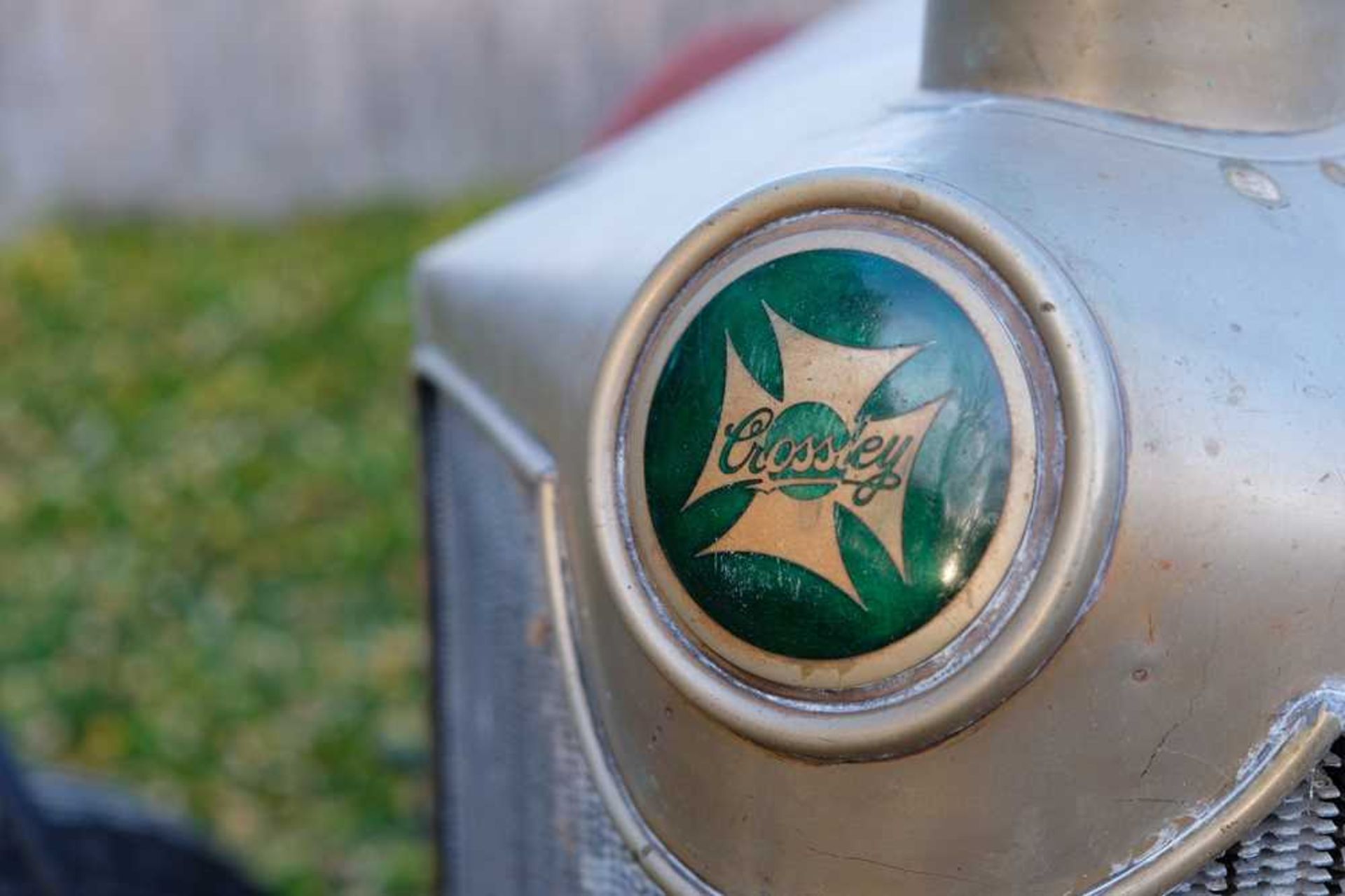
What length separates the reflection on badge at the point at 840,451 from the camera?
0.93 meters

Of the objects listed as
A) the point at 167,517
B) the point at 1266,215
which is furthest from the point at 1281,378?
the point at 167,517

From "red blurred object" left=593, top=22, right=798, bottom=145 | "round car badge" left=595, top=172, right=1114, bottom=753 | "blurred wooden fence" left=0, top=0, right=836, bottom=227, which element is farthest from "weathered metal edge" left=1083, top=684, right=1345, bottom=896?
"blurred wooden fence" left=0, top=0, right=836, bottom=227

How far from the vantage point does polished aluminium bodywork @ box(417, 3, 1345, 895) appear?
94 centimetres

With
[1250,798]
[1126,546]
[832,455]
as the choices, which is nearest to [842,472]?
[832,455]

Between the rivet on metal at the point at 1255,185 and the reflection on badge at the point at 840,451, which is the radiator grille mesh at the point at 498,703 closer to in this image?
the reflection on badge at the point at 840,451

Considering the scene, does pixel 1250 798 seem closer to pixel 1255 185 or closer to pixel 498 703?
pixel 1255 185

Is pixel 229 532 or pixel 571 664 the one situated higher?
pixel 571 664

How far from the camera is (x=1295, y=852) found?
0.99m

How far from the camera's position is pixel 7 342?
4977mm

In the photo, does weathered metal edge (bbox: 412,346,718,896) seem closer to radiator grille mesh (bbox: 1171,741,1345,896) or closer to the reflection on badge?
the reflection on badge

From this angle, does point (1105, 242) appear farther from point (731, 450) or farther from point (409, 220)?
point (409, 220)

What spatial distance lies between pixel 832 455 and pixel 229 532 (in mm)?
3172

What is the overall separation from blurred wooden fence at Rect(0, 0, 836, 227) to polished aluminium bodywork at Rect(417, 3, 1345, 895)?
4819 mm

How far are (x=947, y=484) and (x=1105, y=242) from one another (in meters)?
0.18
